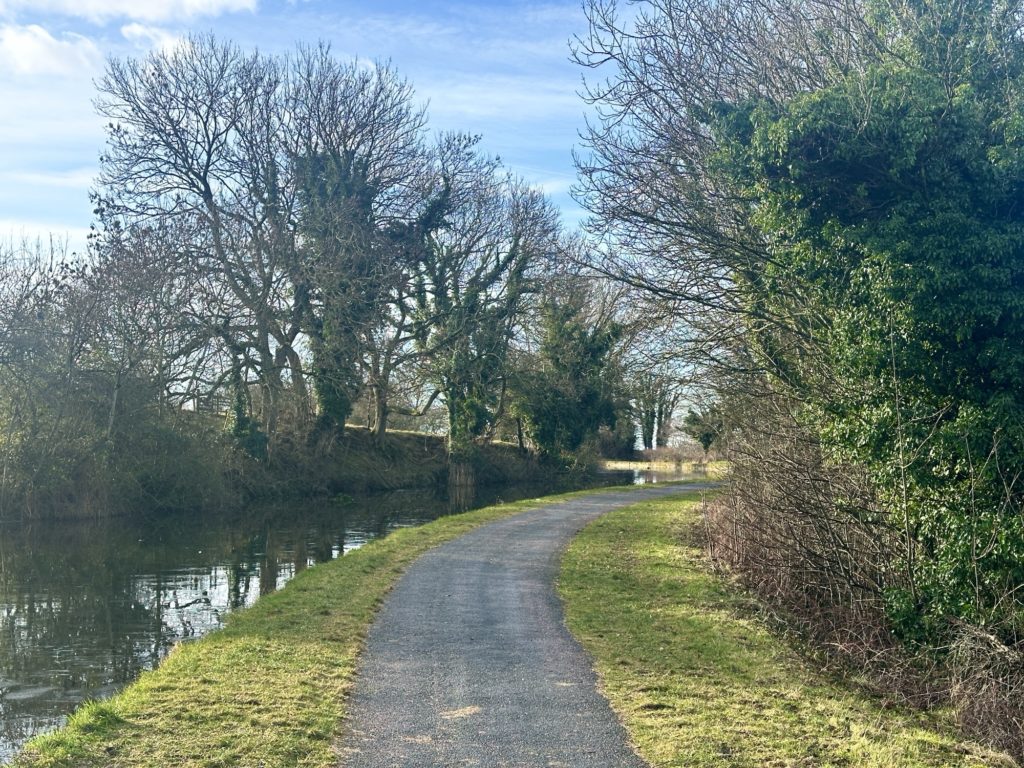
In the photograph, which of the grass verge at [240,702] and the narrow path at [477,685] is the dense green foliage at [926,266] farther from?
the grass verge at [240,702]

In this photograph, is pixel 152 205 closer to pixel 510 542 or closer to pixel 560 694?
pixel 510 542

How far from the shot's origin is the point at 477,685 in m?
8.23

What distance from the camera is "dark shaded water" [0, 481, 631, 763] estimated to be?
9.98 metres

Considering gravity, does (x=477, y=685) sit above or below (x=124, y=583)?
above

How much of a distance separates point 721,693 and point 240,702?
13.6ft

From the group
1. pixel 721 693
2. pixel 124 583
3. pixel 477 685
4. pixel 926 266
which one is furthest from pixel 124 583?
pixel 926 266

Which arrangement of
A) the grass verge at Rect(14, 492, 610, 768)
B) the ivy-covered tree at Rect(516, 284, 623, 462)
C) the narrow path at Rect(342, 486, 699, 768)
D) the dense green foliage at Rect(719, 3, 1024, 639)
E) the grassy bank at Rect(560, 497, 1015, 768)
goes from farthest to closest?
the ivy-covered tree at Rect(516, 284, 623, 462) < the dense green foliage at Rect(719, 3, 1024, 639) < the grassy bank at Rect(560, 497, 1015, 768) < the narrow path at Rect(342, 486, 699, 768) < the grass verge at Rect(14, 492, 610, 768)

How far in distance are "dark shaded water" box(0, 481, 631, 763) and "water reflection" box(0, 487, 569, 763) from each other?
0.02 metres

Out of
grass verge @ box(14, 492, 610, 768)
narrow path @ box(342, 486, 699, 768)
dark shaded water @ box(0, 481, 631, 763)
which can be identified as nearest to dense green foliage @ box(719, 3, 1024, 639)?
narrow path @ box(342, 486, 699, 768)

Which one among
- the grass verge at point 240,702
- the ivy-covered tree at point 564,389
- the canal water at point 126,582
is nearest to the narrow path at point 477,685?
the grass verge at point 240,702

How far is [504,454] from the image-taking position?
44719 mm

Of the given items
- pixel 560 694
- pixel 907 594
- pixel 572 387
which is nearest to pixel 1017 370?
pixel 907 594

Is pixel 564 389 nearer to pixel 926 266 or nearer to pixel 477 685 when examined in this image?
pixel 926 266

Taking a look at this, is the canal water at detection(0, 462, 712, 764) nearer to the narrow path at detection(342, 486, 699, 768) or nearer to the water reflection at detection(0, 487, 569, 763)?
the water reflection at detection(0, 487, 569, 763)
